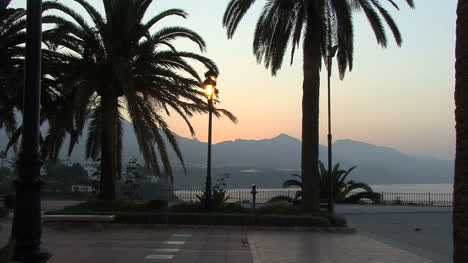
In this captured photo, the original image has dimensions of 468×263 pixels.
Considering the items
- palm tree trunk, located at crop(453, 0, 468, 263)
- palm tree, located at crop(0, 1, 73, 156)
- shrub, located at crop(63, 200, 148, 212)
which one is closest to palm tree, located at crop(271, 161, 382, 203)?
shrub, located at crop(63, 200, 148, 212)

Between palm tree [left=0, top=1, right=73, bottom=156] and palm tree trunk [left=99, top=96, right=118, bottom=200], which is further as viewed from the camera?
palm tree trunk [left=99, top=96, right=118, bottom=200]

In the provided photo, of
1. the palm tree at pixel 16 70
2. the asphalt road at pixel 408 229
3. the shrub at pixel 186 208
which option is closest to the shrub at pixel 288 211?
the asphalt road at pixel 408 229

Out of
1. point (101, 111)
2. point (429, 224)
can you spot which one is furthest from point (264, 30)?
point (429, 224)

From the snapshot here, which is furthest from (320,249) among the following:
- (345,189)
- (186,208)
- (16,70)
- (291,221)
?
(345,189)

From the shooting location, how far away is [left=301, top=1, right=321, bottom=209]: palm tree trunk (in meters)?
19.2

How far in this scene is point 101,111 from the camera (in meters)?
18.8

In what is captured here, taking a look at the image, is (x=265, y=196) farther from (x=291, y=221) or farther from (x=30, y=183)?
(x=30, y=183)

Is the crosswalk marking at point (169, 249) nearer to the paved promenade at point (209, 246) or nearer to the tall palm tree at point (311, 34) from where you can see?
the paved promenade at point (209, 246)

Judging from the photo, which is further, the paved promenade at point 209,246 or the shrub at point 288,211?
the shrub at point 288,211

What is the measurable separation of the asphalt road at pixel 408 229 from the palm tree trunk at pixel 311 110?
7.46ft

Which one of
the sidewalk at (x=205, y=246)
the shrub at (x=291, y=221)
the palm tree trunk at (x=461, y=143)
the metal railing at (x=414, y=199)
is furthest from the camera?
the metal railing at (x=414, y=199)

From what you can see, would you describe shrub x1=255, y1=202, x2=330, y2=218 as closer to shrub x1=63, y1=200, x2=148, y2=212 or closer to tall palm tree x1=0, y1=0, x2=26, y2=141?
shrub x1=63, y1=200, x2=148, y2=212

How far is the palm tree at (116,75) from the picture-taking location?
17.7 metres

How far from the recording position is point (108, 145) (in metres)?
19.0
